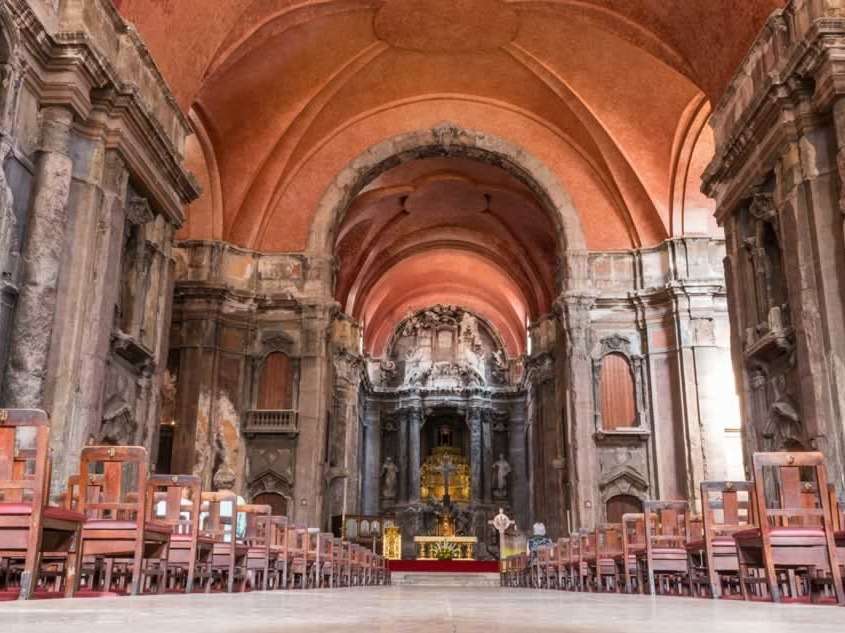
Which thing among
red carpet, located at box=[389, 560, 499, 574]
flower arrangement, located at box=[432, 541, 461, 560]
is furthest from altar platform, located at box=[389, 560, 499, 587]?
flower arrangement, located at box=[432, 541, 461, 560]

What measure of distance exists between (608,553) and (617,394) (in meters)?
9.62

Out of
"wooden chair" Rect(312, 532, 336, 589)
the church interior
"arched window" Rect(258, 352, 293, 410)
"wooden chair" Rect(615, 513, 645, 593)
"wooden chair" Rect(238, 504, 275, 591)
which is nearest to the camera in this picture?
the church interior

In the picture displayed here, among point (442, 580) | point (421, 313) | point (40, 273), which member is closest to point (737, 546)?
point (40, 273)

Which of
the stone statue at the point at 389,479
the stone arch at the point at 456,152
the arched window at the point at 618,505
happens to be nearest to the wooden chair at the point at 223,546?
the arched window at the point at 618,505

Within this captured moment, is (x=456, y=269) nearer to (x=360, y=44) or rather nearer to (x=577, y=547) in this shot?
(x=360, y=44)

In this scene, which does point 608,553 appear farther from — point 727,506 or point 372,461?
point 372,461

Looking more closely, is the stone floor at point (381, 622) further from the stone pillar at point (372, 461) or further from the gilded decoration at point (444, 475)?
the gilded decoration at point (444, 475)

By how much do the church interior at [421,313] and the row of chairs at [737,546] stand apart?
5 centimetres

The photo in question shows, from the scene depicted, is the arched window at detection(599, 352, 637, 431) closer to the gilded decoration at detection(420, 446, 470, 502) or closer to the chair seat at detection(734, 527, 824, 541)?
the chair seat at detection(734, 527, 824, 541)

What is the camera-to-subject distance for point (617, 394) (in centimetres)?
1995

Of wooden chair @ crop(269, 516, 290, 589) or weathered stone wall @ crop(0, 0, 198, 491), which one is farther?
wooden chair @ crop(269, 516, 290, 589)

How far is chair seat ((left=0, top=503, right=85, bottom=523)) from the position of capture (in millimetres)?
5246

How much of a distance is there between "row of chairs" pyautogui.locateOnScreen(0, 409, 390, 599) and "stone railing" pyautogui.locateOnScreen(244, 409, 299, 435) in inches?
286

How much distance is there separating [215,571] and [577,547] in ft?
19.0
